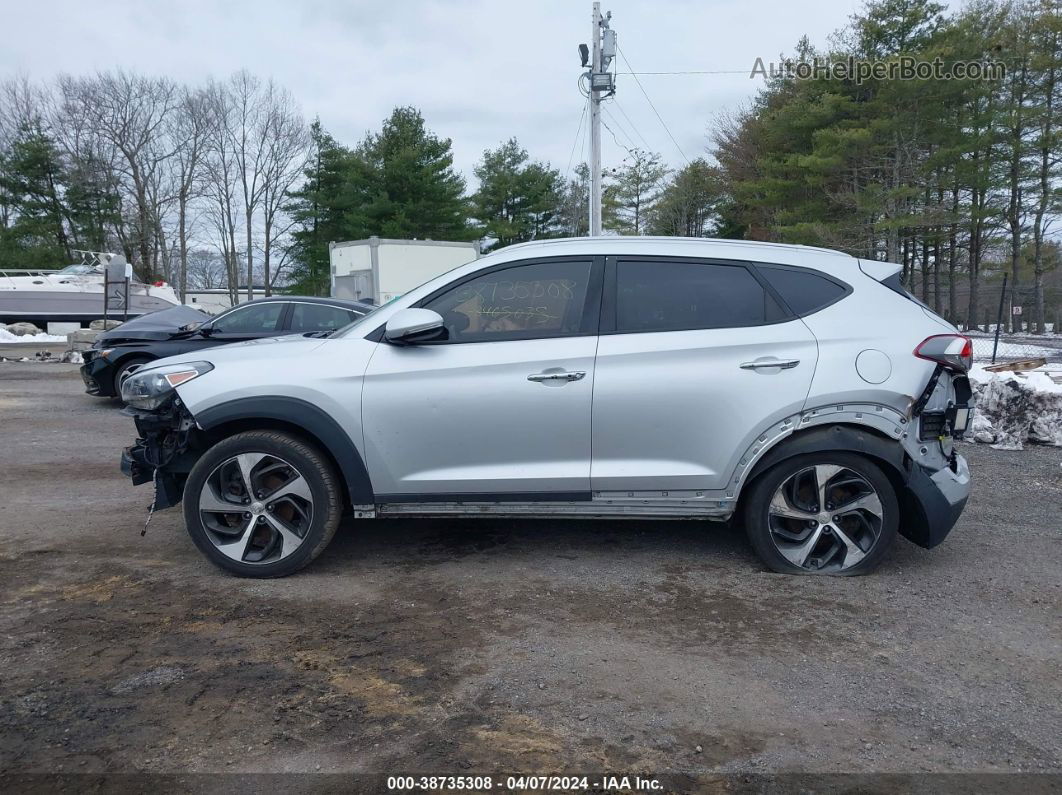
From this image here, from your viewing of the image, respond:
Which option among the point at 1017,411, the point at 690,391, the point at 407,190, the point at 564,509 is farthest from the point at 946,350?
the point at 407,190

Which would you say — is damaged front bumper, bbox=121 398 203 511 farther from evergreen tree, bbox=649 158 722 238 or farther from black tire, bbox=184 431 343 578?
evergreen tree, bbox=649 158 722 238

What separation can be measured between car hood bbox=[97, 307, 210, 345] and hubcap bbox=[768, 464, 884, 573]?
29.7 feet

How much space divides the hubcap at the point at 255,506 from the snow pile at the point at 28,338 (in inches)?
836

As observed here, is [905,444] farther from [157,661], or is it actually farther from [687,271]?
[157,661]

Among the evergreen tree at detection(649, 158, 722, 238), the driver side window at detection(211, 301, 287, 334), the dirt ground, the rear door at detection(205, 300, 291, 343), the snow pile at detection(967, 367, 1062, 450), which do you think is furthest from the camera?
the evergreen tree at detection(649, 158, 722, 238)

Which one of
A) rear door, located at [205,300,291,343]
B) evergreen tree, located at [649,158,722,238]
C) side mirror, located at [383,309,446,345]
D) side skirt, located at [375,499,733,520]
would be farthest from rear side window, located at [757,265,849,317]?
evergreen tree, located at [649,158,722,238]

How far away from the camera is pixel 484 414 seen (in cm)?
411

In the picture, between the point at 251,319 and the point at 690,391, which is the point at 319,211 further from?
the point at 690,391

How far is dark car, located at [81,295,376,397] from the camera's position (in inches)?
410

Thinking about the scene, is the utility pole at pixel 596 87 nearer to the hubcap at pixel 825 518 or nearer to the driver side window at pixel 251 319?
the driver side window at pixel 251 319

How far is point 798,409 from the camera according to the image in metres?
4.08

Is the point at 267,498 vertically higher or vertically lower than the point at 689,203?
lower

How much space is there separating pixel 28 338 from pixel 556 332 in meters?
22.8

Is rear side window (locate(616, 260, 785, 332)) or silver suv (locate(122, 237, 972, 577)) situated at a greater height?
rear side window (locate(616, 260, 785, 332))
